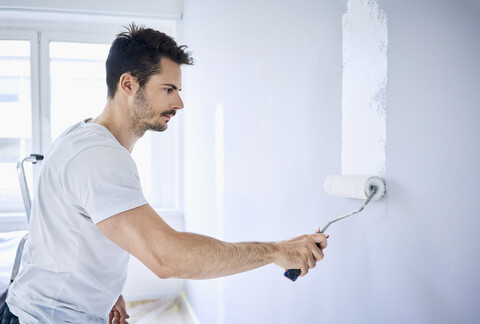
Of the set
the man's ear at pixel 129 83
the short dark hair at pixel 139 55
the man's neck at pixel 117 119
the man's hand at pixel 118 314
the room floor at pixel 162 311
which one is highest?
the short dark hair at pixel 139 55

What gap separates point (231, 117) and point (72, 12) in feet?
6.59

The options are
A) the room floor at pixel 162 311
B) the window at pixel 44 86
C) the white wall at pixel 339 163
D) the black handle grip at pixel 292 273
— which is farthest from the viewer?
the window at pixel 44 86

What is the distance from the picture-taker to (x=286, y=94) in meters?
1.25

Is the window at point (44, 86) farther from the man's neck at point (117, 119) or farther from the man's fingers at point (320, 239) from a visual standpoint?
the man's fingers at point (320, 239)

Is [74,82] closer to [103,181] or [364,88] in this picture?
[103,181]

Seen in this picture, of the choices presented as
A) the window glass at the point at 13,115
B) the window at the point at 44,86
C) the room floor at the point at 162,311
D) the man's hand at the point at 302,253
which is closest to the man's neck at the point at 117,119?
the man's hand at the point at 302,253

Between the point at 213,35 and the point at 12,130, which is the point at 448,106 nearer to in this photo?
the point at 213,35

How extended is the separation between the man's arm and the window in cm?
252

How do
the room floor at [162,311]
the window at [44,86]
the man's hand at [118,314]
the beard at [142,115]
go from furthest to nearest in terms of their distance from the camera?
the window at [44,86], the room floor at [162,311], the man's hand at [118,314], the beard at [142,115]

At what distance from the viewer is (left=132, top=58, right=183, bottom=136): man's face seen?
1.22m

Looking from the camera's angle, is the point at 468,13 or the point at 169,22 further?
the point at 169,22

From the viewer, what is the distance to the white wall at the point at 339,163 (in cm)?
66

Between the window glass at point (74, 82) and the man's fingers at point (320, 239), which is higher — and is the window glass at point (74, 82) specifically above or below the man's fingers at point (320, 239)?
above

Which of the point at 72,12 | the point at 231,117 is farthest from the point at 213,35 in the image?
the point at 72,12
